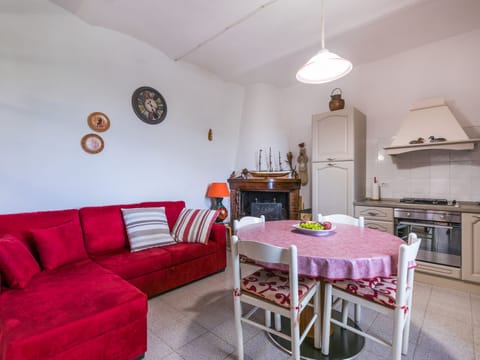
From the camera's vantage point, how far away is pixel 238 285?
4.79 ft

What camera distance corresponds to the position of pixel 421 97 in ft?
10.0

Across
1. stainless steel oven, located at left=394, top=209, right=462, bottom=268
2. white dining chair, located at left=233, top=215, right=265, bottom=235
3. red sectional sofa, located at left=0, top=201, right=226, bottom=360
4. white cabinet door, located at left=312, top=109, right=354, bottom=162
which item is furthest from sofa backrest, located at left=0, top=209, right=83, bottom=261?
stainless steel oven, located at left=394, top=209, right=462, bottom=268

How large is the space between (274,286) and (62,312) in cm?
121

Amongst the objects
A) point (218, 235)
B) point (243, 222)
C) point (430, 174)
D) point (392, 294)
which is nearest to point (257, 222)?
point (243, 222)

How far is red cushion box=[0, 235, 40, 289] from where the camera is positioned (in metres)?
1.61

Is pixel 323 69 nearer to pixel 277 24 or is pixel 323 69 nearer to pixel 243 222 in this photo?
pixel 277 24

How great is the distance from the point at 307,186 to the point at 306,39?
2168 mm

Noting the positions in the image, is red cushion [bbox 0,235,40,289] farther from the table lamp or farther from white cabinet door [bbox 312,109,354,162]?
white cabinet door [bbox 312,109,354,162]

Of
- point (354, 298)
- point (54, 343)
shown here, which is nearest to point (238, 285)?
point (354, 298)

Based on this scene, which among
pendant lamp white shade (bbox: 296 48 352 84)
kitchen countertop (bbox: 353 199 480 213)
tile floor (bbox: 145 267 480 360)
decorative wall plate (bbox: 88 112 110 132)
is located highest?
pendant lamp white shade (bbox: 296 48 352 84)

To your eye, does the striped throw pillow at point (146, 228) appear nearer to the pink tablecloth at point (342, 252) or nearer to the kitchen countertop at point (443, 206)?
the pink tablecloth at point (342, 252)

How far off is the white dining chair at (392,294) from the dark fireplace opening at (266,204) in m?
2.29

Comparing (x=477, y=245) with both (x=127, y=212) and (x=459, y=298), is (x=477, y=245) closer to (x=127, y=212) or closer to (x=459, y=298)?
(x=459, y=298)

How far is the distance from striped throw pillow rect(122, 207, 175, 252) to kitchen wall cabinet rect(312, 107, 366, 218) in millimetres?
2096
